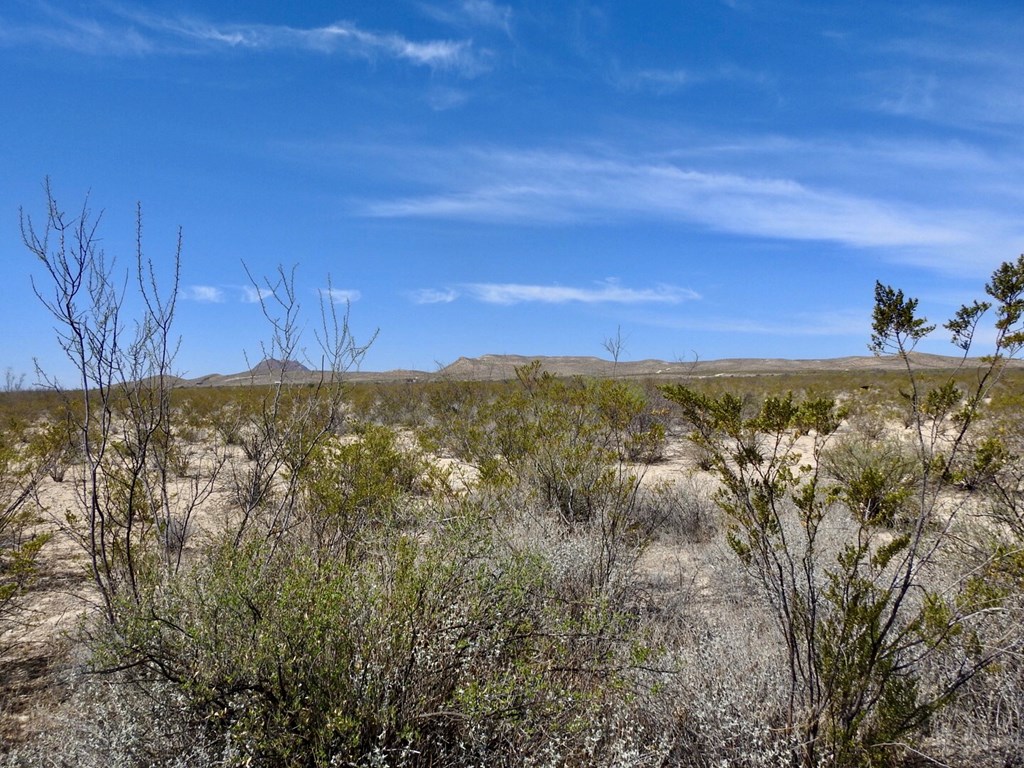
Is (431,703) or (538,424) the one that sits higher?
(538,424)

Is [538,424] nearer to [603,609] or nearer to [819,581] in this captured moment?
[819,581]

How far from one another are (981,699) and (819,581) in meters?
1.45

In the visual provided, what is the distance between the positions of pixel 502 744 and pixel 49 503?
9325 mm

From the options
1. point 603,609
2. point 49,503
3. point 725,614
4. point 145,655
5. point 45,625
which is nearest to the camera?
point 145,655

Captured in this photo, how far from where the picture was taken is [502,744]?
2.57m

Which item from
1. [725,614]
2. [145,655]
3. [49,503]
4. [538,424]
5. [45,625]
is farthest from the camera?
[49,503]

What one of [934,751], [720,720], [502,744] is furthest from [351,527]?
[934,751]

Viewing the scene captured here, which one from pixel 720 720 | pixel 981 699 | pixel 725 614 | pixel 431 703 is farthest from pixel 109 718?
pixel 981 699

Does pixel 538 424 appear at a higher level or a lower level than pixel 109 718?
higher

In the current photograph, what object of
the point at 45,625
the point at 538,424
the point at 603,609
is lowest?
the point at 45,625

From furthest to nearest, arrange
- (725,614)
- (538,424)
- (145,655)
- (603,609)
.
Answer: (538,424)
(725,614)
(603,609)
(145,655)

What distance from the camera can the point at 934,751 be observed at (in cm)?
261

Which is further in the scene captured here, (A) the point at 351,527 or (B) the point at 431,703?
(A) the point at 351,527

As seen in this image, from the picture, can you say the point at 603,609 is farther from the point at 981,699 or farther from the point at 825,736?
the point at 981,699
